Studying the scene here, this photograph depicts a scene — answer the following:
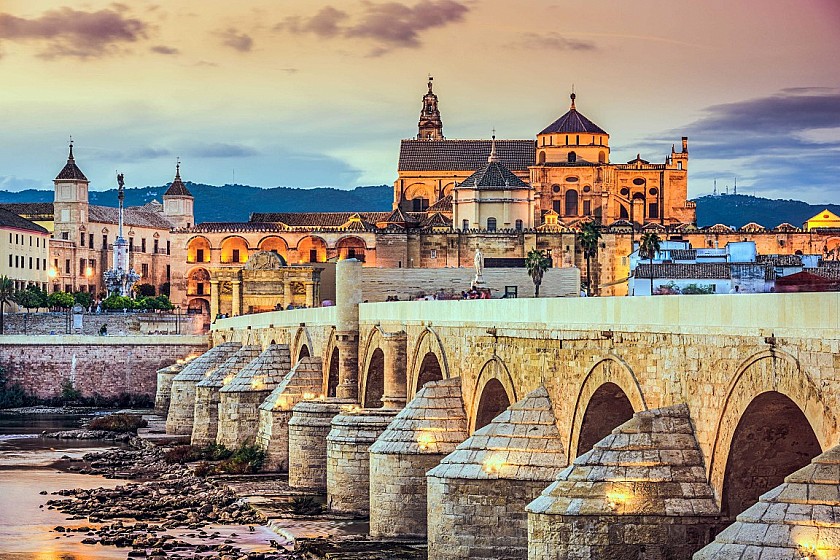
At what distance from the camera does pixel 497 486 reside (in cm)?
2111

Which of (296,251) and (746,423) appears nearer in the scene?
(746,423)

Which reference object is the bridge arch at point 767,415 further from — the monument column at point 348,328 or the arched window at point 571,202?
the arched window at point 571,202

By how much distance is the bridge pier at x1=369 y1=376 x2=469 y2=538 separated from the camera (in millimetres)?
25344

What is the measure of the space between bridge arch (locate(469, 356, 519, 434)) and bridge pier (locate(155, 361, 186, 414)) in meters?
43.0

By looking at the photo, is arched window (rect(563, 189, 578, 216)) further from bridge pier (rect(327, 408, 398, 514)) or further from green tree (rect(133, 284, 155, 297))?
bridge pier (rect(327, 408, 398, 514))

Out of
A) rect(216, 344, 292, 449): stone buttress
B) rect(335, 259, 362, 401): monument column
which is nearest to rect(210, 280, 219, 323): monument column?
rect(216, 344, 292, 449): stone buttress

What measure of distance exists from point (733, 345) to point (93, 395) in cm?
6107

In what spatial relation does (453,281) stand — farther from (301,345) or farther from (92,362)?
(301,345)

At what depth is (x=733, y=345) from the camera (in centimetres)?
1546

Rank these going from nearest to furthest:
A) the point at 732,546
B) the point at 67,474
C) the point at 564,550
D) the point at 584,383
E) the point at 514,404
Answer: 1. the point at 732,546
2. the point at 564,550
3. the point at 584,383
4. the point at 514,404
5. the point at 67,474

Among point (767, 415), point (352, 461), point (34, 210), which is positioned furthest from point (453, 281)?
point (34, 210)

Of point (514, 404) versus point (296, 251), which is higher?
point (296, 251)

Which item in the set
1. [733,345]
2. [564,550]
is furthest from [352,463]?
[733,345]

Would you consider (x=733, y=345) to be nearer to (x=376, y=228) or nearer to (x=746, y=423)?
(x=746, y=423)
